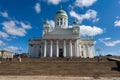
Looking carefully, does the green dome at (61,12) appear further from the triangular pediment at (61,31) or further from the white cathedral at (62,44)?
the triangular pediment at (61,31)

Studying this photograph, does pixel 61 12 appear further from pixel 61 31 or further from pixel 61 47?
pixel 61 47

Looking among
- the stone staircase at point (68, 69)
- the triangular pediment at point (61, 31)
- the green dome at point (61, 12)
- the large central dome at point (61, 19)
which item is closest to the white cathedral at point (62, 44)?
the triangular pediment at point (61, 31)

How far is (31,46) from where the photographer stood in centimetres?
→ 5678

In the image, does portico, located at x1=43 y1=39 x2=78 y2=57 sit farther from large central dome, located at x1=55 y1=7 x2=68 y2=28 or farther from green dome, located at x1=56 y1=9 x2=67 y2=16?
green dome, located at x1=56 y1=9 x2=67 y2=16

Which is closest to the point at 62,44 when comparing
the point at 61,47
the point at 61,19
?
the point at 61,47

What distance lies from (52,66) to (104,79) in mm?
9691

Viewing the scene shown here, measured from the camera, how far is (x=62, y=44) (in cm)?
5169

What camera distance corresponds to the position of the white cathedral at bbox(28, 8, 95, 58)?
165 feet

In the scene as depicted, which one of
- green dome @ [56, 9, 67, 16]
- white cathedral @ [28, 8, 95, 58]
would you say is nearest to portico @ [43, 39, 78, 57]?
white cathedral @ [28, 8, 95, 58]

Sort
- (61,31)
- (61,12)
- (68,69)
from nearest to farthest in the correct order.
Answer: (68,69)
(61,31)
(61,12)

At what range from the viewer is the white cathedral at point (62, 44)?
5028 centimetres

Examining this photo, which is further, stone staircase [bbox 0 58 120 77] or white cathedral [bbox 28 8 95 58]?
white cathedral [bbox 28 8 95 58]

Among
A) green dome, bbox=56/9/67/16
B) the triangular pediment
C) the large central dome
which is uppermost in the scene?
green dome, bbox=56/9/67/16

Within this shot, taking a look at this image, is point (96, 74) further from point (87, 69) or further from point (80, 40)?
point (80, 40)
